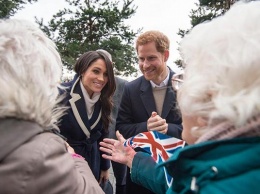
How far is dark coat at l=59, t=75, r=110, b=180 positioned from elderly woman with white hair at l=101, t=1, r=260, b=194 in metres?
1.90

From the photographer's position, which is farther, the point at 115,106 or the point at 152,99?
the point at 115,106

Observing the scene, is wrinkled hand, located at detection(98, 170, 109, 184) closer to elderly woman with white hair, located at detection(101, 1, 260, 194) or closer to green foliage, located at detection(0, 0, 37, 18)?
elderly woman with white hair, located at detection(101, 1, 260, 194)

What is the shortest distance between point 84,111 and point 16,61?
5.70 feet

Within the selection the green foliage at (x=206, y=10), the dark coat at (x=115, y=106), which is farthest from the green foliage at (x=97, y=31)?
the dark coat at (x=115, y=106)

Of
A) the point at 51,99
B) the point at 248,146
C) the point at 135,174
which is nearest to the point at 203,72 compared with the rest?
the point at 248,146

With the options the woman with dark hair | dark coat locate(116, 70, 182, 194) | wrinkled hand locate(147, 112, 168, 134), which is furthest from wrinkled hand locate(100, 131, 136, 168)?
the woman with dark hair

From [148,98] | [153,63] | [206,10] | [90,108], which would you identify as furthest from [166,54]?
[206,10]

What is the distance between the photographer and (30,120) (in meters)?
1.12

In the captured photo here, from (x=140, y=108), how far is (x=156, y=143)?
0.60 metres

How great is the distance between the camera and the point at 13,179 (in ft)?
3.33

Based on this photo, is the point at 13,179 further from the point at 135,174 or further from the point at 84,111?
the point at 84,111

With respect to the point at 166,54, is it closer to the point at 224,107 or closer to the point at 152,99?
the point at 152,99

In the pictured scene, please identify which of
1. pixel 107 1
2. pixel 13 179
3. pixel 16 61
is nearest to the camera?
pixel 13 179

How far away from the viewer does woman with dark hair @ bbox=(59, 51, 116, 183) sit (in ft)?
9.31
